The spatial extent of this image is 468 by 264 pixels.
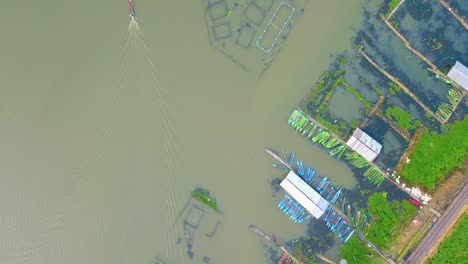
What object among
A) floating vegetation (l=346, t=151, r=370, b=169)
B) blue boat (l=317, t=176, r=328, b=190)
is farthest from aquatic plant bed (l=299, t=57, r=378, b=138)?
blue boat (l=317, t=176, r=328, b=190)

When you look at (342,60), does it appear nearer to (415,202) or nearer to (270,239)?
(415,202)

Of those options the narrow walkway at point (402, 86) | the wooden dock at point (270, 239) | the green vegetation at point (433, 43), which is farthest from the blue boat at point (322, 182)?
the green vegetation at point (433, 43)

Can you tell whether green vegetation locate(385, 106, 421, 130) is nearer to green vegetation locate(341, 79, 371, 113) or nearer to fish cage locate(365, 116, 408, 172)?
fish cage locate(365, 116, 408, 172)

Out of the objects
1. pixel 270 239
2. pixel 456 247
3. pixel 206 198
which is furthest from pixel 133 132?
pixel 456 247

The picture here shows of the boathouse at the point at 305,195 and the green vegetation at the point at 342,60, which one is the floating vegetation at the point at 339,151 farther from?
the green vegetation at the point at 342,60

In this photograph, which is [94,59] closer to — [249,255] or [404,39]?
[249,255]

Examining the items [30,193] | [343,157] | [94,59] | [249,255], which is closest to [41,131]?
[30,193]
